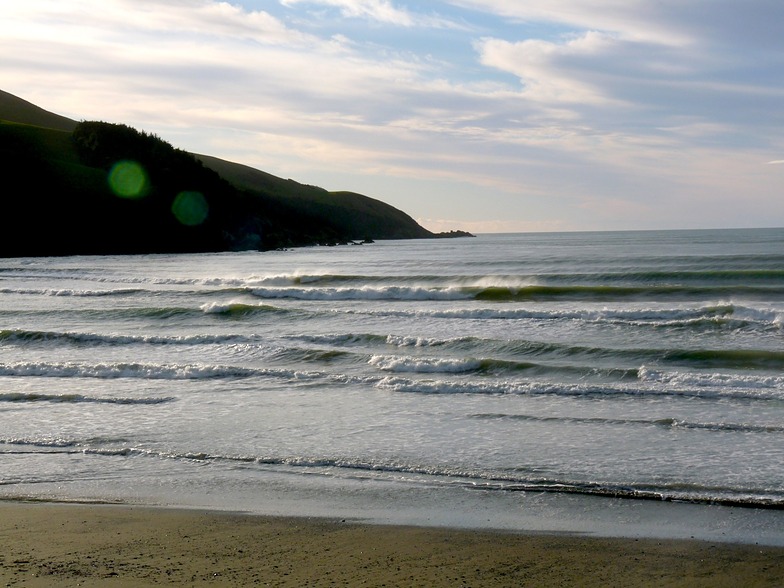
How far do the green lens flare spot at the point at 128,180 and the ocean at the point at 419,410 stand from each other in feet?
187

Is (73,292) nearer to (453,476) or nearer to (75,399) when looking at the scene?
(75,399)

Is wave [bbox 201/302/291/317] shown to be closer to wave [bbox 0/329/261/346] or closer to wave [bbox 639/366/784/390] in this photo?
wave [bbox 0/329/261/346]

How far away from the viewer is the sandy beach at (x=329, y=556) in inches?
237

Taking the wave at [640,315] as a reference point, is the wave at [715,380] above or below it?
below

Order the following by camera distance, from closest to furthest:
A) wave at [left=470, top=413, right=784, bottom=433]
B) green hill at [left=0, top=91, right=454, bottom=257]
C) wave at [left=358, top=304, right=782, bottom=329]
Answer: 1. wave at [left=470, top=413, right=784, bottom=433]
2. wave at [left=358, top=304, right=782, bottom=329]
3. green hill at [left=0, top=91, right=454, bottom=257]

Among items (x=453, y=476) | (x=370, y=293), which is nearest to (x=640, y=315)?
(x=370, y=293)

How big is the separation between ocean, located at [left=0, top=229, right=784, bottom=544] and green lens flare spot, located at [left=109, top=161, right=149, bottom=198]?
187 ft

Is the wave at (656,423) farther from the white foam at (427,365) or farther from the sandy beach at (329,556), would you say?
the sandy beach at (329,556)

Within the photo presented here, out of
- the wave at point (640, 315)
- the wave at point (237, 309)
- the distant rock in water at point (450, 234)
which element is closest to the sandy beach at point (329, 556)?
the wave at point (640, 315)

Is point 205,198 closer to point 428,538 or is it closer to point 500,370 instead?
point 500,370

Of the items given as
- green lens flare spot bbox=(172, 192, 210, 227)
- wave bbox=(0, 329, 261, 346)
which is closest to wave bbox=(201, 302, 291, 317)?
wave bbox=(0, 329, 261, 346)

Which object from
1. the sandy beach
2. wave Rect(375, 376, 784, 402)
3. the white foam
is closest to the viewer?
the sandy beach

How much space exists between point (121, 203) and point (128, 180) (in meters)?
9.35

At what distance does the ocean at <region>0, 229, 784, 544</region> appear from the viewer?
8227mm
